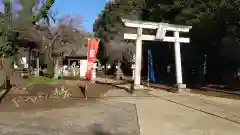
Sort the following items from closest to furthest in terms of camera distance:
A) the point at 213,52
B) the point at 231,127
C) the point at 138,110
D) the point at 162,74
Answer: the point at 231,127
the point at 138,110
the point at 213,52
the point at 162,74

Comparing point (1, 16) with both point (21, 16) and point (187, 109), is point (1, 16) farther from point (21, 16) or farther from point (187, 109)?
point (187, 109)

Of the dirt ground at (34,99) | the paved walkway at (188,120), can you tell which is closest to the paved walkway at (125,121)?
the paved walkway at (188,120)

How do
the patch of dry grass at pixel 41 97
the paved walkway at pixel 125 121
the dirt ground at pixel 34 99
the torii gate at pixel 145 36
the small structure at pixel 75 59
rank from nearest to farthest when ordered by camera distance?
the paved walkway at pixel 125 121 < the dirt ground at pixel 34 99 < the patch of dry grass at pixel 41 97 < the torii gate at pixel 145 36 < the small structure at pixel 75 59

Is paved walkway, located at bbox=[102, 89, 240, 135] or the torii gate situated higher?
the torii gate

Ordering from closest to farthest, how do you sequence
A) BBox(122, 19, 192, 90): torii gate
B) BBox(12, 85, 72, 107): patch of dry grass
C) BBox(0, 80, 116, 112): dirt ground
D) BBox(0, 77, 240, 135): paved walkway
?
BBox(0, 77, 240, 135): paved walkway
BBox(0, 80, 116, 112): dirt ground
BBox(12, 85, 72, 107): patch of dry grass
BBox(122, 19, 192, 90): torii gate

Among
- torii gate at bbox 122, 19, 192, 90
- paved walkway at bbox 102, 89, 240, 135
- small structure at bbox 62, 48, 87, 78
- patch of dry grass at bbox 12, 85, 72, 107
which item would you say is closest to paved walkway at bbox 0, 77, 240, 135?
paved walkway at bbox 102, 89, 240, 135

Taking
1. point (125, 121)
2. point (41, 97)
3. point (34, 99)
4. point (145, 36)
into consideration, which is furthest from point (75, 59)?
point (125, 121)

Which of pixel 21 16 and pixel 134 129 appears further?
pixel 21 16

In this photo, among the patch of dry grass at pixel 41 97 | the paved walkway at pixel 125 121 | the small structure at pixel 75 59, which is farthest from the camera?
the small structure at pixel 75 59

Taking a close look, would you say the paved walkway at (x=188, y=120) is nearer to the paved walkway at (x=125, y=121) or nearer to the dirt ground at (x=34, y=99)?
the paved walkway at (x=125, y=121)

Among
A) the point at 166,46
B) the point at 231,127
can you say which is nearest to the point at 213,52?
the point at 166,46

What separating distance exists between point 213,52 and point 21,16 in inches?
604

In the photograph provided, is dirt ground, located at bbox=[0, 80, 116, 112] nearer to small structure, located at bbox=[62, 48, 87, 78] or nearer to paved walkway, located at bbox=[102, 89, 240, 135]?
paved walkway, located at bbox=[102, 89, 240, 135]

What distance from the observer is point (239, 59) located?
2509cm
